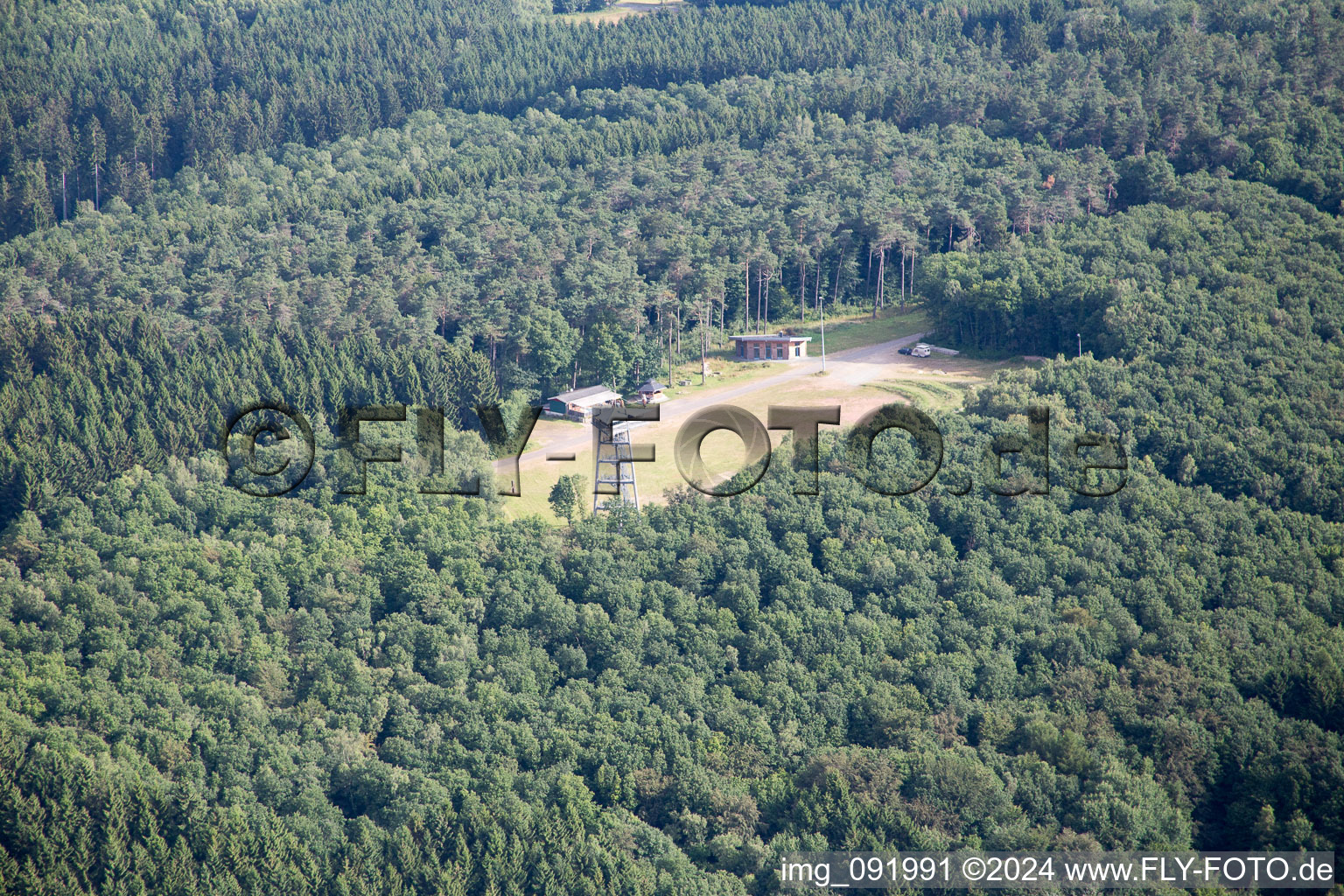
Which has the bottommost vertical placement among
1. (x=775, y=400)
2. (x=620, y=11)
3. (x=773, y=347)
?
(x=775, y=400)

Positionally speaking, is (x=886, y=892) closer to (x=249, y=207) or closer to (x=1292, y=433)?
(x=1292, y=433)

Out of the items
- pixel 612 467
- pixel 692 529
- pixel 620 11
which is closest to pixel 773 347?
pixel 612 467

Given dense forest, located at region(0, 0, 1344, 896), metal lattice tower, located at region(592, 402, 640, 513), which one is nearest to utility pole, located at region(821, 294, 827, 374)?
dense forest, located at region(0, 0, 1344, 896)

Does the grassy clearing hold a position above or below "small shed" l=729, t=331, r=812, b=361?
above

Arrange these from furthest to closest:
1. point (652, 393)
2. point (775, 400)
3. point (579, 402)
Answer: point (652, 393)
point (775, 400)
point (579, 402)

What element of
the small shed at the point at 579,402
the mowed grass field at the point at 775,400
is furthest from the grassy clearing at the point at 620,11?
the small shed at the point at 579,402

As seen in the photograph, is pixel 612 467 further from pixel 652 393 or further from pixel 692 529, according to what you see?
pixel 652 393

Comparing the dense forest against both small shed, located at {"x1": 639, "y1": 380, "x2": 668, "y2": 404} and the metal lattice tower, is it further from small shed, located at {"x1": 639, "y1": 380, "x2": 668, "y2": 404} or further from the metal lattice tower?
small shed, located at {"x1": 639, "y1": 380, "x2": 668, "y2": 404}
